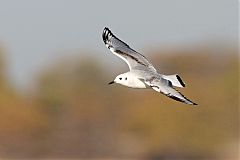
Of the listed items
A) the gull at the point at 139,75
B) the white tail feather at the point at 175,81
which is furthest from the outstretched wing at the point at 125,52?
the white tail feather at the point at 175,81

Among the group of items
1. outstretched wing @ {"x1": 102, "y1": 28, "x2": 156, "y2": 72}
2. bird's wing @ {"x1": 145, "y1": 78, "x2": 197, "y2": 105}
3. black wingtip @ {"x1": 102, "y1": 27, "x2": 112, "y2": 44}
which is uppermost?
black wingtip @ {"x1": 102, "y1": 27, "x2": 112, "y2": 44}

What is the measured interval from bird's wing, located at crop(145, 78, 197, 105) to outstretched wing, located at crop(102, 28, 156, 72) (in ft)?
1.84

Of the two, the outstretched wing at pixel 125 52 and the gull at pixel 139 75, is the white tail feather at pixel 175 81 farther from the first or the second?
the outstretched wing at pixel 125 52

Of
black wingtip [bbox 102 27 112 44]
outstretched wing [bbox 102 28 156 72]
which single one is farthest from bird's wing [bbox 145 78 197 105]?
black wingtip [bbox 102 27 112 44]

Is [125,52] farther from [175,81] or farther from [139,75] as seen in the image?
[175,81]

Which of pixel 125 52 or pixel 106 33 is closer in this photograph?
pixel 125 52

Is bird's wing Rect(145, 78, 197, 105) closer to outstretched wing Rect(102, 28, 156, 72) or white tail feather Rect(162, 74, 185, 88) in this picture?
white tail feather Rect(162, 74, 185, 88)

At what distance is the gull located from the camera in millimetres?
8893

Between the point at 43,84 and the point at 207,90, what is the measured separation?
8083mm

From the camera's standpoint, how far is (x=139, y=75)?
9.55 m

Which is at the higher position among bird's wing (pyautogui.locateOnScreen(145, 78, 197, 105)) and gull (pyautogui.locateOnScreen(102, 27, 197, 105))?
gull (pyautogui.locateOnScreen(102, 27, 197, 105))

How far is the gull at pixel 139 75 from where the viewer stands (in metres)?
8.89

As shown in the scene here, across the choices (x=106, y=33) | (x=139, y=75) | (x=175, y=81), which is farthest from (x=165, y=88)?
(x=106, y=33)

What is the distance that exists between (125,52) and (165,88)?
1472mm
